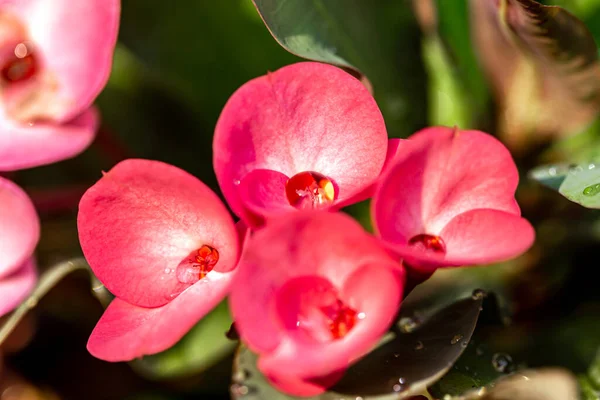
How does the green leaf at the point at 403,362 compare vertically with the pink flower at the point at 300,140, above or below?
below

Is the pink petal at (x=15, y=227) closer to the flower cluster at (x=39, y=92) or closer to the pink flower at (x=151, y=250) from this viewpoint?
the flower cluster at (x=39, y=92)

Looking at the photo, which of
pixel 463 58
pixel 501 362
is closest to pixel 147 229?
pixel 501 362

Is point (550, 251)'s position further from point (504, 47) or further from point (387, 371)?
point (387, 371)

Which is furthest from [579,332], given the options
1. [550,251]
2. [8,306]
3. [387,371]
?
[8,306]

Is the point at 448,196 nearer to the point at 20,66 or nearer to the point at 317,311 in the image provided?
the point at 317,311

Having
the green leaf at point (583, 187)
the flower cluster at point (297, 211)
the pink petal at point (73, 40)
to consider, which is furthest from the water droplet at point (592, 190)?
the pink petal at point (73, 40)

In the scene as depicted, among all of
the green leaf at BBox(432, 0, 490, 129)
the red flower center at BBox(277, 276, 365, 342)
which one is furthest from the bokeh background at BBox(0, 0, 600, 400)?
the red flower center at BBox(277, 276, 365, 342)

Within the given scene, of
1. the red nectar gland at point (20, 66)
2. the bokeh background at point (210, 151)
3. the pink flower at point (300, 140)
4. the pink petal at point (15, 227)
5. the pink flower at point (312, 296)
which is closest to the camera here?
the pink flower at point (312, 296)
